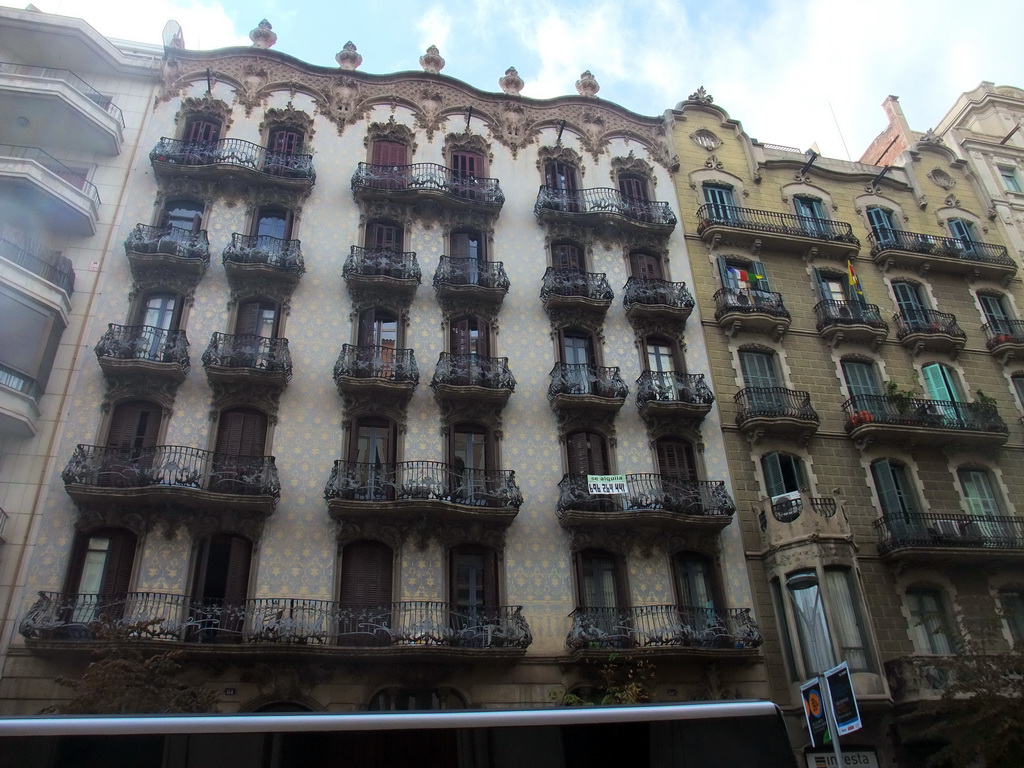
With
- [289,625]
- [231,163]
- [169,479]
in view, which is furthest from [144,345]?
[289,625]

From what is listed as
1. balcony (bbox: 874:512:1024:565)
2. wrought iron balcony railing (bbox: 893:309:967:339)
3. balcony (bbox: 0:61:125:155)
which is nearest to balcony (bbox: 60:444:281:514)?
balcony (bbox: 0:61:125:155)

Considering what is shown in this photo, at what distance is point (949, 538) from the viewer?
858 inches

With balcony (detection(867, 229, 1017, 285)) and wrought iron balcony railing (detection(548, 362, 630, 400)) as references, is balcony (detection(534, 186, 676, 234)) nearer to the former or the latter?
wrought iron balcony railing (detection(548, 362, 630, 400))

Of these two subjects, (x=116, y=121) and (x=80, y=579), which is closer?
(x=80, y=579)

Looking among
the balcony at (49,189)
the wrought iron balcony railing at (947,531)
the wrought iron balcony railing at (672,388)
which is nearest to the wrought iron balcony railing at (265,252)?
the balcony at (49,189)

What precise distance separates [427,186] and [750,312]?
37.5ft

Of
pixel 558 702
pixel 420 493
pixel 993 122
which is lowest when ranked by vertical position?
pixel 558 702

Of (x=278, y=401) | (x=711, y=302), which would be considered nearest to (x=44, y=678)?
(x=278, y=401)

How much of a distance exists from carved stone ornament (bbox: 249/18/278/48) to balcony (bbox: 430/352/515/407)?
1434 centimetres

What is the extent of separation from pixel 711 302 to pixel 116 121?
65.2 feet

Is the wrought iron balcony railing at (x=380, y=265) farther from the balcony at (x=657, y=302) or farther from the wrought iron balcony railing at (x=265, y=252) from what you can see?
the balcony at (x=657, y=302)

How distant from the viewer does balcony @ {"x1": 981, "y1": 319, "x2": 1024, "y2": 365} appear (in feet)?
88.3

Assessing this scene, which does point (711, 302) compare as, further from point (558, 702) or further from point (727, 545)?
point (558, 702)

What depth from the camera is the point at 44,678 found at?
54.7 feet
